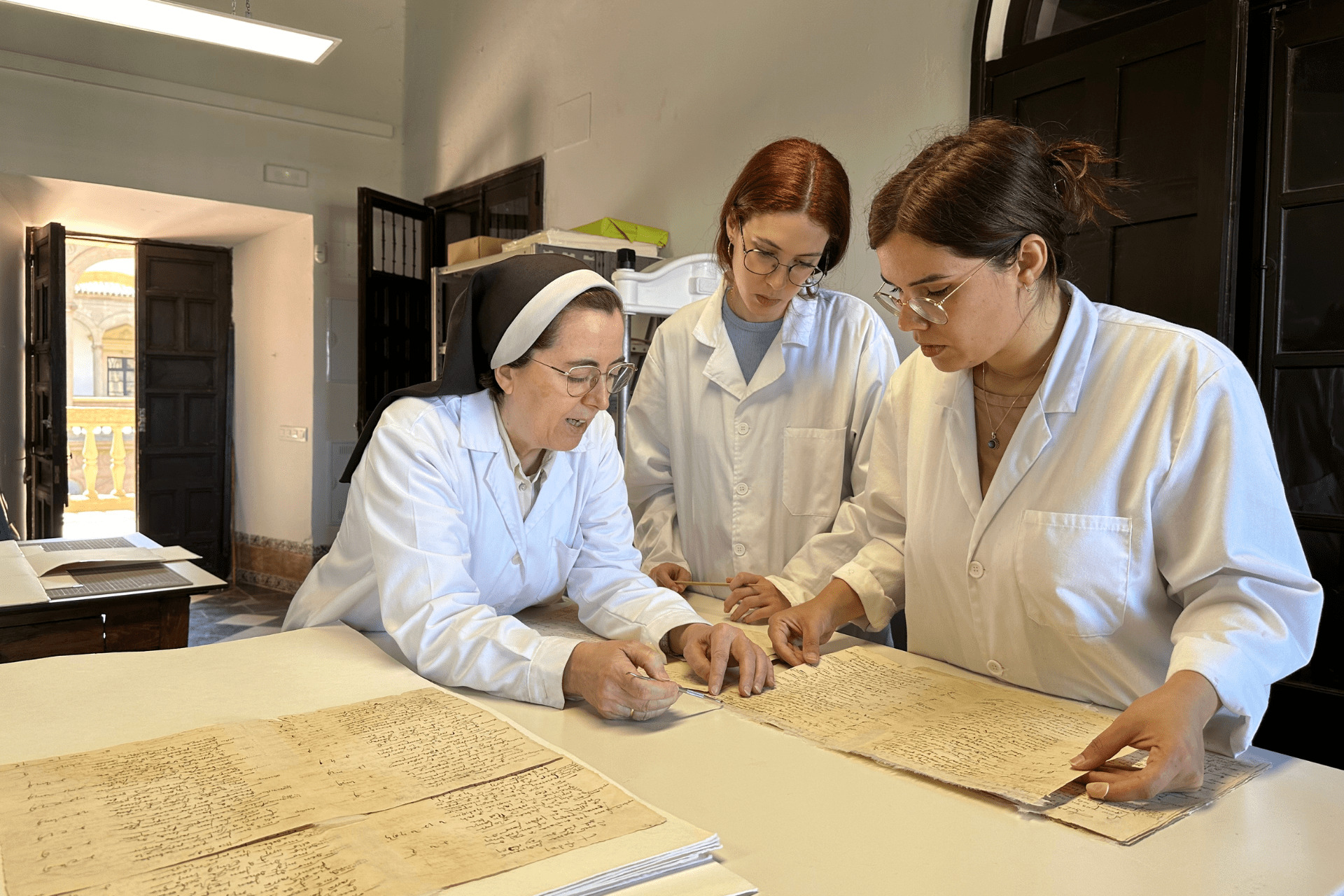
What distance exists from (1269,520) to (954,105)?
8.51 feet

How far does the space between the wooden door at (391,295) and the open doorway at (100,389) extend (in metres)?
5.78

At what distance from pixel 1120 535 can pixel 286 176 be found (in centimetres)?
736

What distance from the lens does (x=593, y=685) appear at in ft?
4.47

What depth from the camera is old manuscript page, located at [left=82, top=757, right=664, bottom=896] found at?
2.67ft

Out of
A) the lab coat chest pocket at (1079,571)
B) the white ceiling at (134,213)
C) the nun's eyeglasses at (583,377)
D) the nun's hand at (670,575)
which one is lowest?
the nun's hand at (670,575)

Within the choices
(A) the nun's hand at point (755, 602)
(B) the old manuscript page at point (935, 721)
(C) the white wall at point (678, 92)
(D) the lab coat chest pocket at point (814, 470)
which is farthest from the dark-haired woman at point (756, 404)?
(C) the white wall at point (678, 92)

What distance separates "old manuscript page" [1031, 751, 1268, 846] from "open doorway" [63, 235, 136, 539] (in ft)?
39.0

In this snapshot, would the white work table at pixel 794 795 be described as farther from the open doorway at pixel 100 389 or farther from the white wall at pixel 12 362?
the open doorway at pixel 100 389

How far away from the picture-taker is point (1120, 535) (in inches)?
54.5

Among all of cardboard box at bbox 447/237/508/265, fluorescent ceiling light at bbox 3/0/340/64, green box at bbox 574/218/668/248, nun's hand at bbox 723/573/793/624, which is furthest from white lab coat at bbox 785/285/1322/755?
fluorescent ceiling light at bbox 3/0/340/64

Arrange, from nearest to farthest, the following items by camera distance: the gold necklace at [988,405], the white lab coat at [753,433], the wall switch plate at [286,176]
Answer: the gold necklace at [988,405]
the white lab coat at [753,433]
the wall switch plate at [286,176]

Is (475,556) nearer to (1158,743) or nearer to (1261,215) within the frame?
(1158,743)

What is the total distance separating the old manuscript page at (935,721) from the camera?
114 cm

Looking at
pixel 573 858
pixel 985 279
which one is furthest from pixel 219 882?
pixel 985 279
